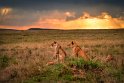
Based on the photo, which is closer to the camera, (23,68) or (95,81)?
(95,81)

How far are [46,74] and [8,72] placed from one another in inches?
60.4

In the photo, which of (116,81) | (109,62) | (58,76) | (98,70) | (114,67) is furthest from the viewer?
(109,62)

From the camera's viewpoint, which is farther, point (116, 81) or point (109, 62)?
A: point (109, 62)

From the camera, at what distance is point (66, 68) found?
460 inches

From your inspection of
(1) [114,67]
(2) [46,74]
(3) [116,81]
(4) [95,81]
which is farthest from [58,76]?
(1) [114,67]

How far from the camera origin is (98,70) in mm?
12094

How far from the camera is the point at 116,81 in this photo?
10.4 meters

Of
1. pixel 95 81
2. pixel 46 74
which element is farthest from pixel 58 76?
pixel 95 81

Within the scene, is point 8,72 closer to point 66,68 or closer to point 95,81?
point 66,68

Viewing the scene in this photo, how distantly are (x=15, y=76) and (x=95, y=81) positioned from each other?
314 centimetres

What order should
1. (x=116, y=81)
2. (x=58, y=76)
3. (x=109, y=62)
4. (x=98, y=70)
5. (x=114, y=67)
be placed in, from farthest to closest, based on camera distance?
(x=109, y=62) → (x=114, y=67) → (x=98, y=70) → (x=58, y=76) → (x=116, y=81)

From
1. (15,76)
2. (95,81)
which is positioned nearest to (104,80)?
(95,81)

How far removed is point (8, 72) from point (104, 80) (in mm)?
3818

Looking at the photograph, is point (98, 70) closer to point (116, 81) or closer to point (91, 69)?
point (91, 69)
